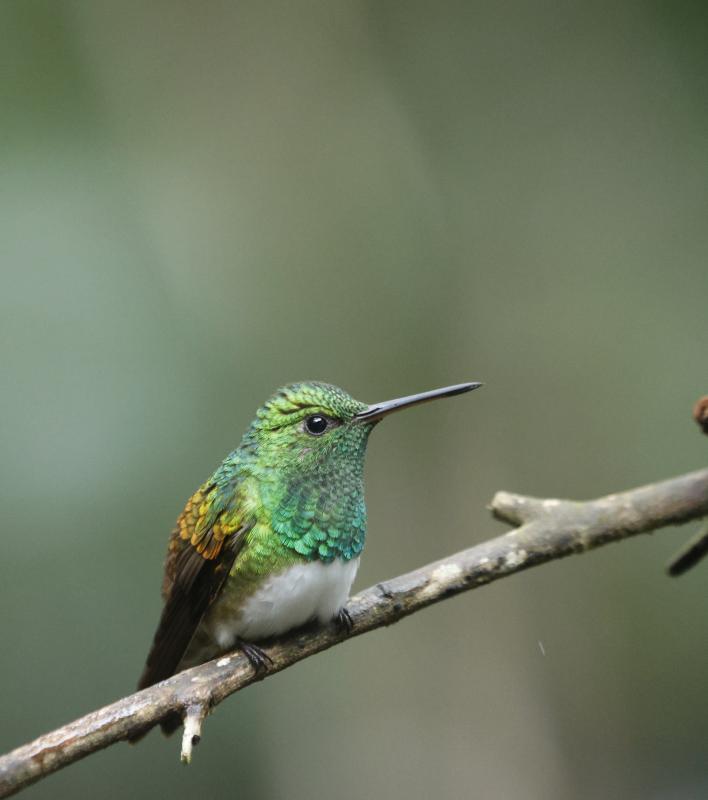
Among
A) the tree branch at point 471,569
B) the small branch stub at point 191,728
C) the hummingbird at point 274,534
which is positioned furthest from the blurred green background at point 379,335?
the small branch stub at point 191,728

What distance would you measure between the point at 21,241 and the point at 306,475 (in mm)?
2711

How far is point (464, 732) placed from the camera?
4645 millimetres

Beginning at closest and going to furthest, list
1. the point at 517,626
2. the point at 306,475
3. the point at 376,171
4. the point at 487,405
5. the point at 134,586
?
the point at 306,475 < the point at 134,586 < the point at 517,626 < the point at 487,405 < the point at 376,171

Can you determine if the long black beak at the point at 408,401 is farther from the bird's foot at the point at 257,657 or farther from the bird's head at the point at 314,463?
the bird's foot at the point at 257,657

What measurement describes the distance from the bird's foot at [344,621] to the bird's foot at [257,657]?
20 centimetres

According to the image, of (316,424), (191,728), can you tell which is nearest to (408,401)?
(316,424)

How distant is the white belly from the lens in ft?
7.97

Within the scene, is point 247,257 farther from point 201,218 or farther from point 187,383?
point 187,383

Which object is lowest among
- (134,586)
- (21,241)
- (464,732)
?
(464,732)

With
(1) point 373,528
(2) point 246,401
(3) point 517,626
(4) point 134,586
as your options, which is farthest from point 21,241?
(3) point 517,626

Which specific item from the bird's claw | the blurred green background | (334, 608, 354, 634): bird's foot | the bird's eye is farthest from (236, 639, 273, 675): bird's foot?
the blurred green background

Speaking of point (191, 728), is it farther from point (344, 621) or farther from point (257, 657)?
point (344, 621)

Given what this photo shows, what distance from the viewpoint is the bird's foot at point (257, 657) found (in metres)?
2.38

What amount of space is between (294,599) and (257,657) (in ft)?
0.56
